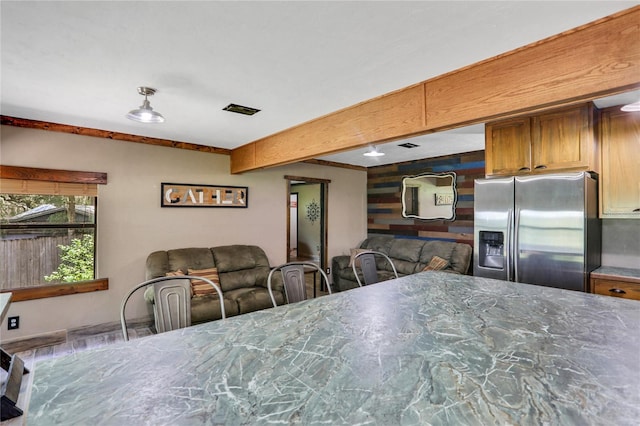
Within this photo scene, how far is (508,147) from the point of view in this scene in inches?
123

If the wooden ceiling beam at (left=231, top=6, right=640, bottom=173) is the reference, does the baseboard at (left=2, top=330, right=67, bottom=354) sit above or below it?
below

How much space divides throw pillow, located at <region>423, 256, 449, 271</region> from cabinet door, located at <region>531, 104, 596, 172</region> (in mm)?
1993

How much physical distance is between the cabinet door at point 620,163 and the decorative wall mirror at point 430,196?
215cm

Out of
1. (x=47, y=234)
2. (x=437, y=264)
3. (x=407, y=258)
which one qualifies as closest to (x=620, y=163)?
(x=437, y=264)

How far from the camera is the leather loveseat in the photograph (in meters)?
4.59

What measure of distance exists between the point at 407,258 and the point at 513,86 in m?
3.65

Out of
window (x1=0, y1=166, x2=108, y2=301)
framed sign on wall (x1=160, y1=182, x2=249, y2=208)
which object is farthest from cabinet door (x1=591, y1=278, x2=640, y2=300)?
window (x1=0, y1=166, x2=108, y2=301)

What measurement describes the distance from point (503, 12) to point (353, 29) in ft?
2.29

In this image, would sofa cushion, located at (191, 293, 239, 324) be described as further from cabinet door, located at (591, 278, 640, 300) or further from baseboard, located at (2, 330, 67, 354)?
cabinet door, located at (591, 278, 640, 300)

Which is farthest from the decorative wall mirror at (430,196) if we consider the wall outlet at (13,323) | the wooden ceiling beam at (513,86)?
the wall outlet at (13,323)

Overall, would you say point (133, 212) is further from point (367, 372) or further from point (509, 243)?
point (509, 243)

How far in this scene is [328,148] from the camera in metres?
3.03

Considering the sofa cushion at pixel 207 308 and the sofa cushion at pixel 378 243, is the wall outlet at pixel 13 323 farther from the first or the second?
the sofa cushion at pixel 378 243

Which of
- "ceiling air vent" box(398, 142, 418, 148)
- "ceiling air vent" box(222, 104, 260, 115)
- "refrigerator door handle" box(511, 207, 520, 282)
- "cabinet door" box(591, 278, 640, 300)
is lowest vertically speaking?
"cabinet door" box(591, 278, 640, 300)
